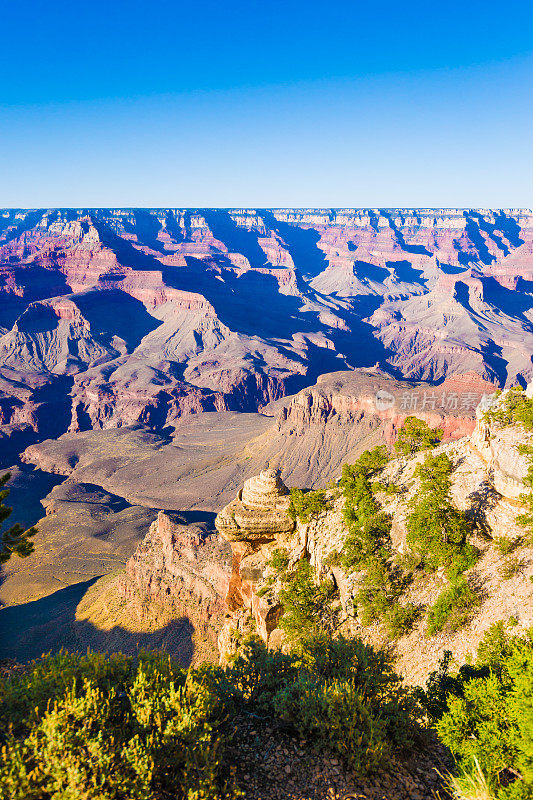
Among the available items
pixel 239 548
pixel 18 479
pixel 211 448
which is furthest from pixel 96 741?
pixel 18 479

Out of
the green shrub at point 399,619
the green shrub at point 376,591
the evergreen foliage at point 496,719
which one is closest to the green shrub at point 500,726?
the evergreen foliage at point 496,719

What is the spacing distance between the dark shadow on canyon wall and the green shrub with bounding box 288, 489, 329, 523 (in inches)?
746

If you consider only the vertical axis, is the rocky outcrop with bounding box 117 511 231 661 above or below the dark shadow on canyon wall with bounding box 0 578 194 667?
above

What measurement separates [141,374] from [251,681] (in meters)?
160

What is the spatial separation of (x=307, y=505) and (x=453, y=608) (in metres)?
12.2

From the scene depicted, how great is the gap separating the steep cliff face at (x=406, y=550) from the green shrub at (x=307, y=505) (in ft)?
1.07

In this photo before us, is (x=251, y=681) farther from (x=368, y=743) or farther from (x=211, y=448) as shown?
(x=211, y=448)

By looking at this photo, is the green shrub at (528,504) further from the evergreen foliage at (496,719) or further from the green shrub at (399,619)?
the green shrub at (399,619)

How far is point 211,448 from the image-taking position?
11056 centimetres

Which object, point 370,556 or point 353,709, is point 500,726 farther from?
point 370,556

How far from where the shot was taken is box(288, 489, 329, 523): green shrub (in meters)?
29.8

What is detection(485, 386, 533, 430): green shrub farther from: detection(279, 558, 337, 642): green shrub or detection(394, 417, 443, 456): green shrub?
detection(279, 558, 337, 642): green shrub

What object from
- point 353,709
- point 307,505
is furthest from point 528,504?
point 307,505

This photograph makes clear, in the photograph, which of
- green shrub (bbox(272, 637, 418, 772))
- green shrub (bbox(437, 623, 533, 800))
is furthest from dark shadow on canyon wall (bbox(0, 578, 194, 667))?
green shrub (bbox(437, 623, 533, 800))
